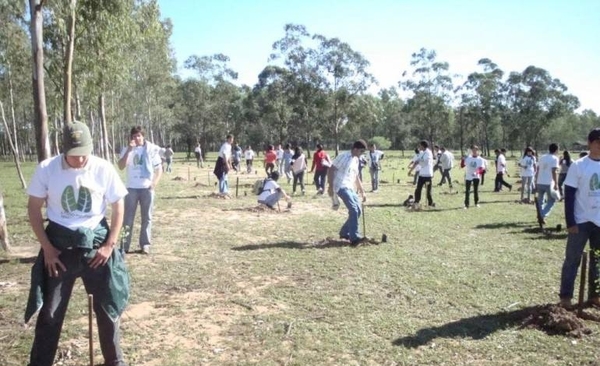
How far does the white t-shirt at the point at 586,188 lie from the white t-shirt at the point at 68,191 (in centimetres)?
489

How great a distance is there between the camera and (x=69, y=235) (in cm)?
336

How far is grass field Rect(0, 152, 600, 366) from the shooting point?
4.36 meters

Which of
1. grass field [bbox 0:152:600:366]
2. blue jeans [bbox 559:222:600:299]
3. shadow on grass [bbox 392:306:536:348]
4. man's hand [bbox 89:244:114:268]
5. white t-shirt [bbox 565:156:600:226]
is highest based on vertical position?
white t-shirt [bbox 565:156:600:226]

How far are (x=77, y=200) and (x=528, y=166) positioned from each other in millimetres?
14937

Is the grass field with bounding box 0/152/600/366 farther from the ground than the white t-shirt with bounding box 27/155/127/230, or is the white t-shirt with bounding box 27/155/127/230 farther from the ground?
the white t-shirt with bounding box 27/155/127/230

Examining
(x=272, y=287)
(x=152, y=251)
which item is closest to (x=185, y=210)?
(x=152, y=251)

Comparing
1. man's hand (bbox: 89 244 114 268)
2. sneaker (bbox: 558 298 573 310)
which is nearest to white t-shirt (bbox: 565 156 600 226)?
sneaker (bbox: 558 298 573 310)

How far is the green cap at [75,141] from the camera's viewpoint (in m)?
3.32

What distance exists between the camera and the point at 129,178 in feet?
24.0

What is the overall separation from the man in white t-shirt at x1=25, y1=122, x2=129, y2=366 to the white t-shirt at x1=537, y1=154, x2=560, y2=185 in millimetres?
10248

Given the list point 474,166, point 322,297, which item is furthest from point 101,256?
point 474,166

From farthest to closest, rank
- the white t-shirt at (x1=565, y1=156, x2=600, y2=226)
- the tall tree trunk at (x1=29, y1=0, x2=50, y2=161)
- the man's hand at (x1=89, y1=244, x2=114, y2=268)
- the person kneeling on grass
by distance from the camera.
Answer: the person kneeling on grass < the tall tree trunk at (x1=29, y1=0, x2=50, y2=161) < the white t-shirt at (x1=565, y1=156, x2=600, y2=226) < the man's hand at (x1=89, y1=244, x2=114, y2=268)

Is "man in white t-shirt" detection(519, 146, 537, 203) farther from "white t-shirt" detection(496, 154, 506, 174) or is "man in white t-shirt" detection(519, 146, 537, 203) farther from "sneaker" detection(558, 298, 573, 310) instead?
"sneaker" detection(558, 298, 573, 310)

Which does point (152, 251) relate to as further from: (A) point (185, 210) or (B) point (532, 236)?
(B) point (532, 236)
